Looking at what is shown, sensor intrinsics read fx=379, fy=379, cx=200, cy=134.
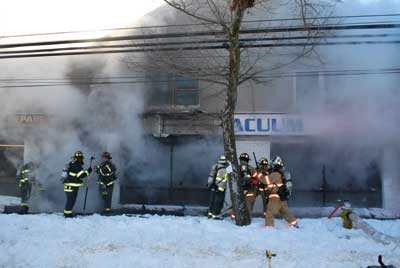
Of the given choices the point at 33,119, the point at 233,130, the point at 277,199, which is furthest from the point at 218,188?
the point at 33,119

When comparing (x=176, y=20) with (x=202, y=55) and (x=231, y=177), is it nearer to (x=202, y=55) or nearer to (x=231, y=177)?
(x=202, y=55)

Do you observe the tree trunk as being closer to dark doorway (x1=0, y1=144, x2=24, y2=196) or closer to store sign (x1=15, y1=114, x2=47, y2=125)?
store sign (x1=15, y1=114, x2=47, y2=125)

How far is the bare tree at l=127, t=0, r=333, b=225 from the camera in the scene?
7.05 m

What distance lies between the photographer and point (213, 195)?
26.5 feet

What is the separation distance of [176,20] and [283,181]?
5470 millimetres

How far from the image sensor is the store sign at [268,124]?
9773mm

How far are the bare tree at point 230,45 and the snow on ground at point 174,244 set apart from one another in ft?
3.57

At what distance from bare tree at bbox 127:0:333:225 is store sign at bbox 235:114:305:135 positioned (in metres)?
1.07

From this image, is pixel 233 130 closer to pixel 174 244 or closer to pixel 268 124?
pixel 174 244

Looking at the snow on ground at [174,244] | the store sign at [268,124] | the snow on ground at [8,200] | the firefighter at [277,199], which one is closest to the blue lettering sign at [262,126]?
the store sign at [268,124]

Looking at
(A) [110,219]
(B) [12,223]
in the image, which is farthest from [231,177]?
(B) [12,223]

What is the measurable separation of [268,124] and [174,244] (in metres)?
4.97

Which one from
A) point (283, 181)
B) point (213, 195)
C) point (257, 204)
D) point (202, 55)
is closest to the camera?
point (283, 181)

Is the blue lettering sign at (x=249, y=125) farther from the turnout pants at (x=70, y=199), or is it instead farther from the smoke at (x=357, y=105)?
the turnout pants at (x=70, y=199)
